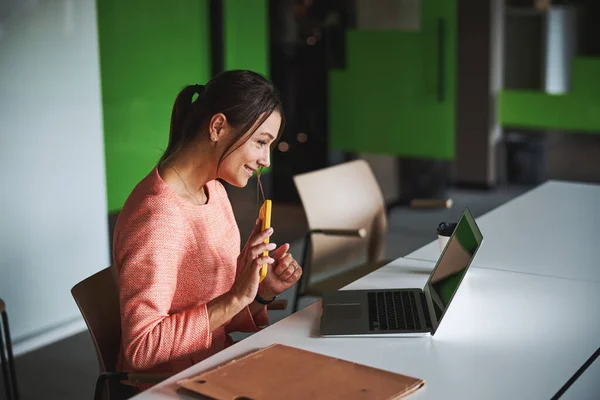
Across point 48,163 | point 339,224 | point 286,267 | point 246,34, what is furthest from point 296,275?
point 246,34

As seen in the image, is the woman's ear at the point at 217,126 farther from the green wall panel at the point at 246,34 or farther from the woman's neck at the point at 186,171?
the green wall panel at the point at 246,34

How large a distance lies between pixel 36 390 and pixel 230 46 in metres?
2.31

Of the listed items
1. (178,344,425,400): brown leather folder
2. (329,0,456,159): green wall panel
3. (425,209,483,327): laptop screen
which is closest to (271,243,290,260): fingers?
(425,209,483,327): laptop screen

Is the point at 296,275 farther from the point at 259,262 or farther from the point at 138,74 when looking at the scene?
the point at 138,74

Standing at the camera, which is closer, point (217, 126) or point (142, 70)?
point (217, 126)

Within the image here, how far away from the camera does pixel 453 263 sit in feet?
7.28

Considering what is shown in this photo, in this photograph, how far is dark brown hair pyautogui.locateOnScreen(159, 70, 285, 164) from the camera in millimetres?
2166

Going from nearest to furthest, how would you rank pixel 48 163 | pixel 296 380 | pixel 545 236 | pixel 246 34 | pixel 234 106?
pixel 296 380, pixel 234 106, pixel 545 236, pixel 48 163, pixel 246 34

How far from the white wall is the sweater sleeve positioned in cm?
187

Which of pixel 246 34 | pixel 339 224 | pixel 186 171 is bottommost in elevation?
pixel 339 224

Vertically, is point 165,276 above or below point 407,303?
above

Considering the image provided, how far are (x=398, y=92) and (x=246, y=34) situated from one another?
1435mm

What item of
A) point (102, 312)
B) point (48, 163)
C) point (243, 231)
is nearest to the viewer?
point (102, 312)

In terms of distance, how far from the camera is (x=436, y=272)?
90.7 inches
